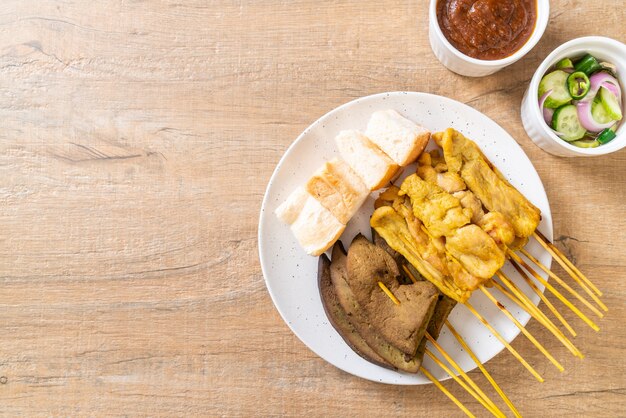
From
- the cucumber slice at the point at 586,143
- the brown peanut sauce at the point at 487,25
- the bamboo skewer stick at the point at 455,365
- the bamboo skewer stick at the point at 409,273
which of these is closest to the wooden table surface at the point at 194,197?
the cucumber slice at the point at 586,143

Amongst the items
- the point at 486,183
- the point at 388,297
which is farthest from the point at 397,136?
the point at 388,297

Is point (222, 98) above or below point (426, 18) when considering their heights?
below

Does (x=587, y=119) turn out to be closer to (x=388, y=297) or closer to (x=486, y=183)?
(x=486, y=183)

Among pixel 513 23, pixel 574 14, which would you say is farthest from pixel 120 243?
pixel 574 14

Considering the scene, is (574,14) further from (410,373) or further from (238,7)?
(410,373)

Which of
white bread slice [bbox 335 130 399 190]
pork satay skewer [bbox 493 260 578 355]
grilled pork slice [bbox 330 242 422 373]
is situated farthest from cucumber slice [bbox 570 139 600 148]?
grilled pork slice [bbox 330 242 422 373]

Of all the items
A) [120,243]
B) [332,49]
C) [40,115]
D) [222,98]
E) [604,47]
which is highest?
[604,47]
